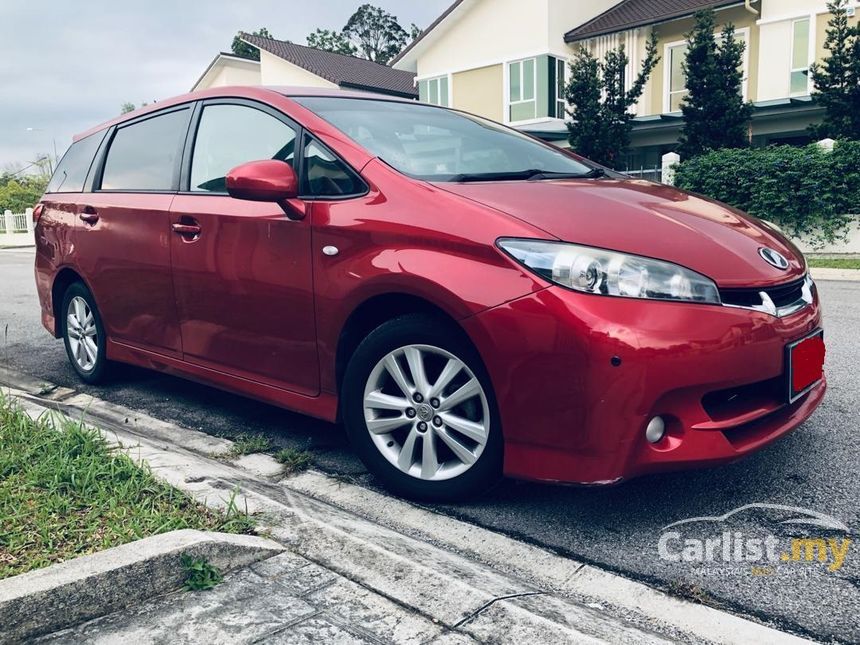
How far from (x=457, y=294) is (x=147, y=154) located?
2.51 metres

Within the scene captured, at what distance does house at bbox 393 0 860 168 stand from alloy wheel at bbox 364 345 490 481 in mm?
20467

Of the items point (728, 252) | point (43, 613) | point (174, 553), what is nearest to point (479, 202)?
point (728, 252)

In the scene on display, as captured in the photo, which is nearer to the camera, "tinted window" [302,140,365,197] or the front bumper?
the front bumper

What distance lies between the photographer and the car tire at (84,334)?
4855mm

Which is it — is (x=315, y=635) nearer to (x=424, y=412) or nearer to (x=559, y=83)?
(x=424, y=412)

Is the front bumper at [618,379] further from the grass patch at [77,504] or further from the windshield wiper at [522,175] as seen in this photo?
the grass patch at [77,504]

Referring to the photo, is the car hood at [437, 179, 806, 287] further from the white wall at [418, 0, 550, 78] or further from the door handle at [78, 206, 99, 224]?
the white wall at [418, 0, 550, 78]

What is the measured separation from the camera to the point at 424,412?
2955 mm

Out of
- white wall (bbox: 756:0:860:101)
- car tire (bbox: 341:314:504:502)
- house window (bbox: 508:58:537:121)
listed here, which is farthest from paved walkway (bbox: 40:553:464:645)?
house window (bbox: 508:58:537:121)

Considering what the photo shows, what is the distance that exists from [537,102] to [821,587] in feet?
81.3

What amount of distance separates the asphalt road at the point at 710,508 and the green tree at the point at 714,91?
15.3 metres

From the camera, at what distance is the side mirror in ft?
10.6

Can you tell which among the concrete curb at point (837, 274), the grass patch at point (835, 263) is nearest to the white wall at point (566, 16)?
the grass patch at point (835, 263)

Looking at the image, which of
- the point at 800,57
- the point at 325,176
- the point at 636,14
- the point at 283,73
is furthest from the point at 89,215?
the point at 283,73
